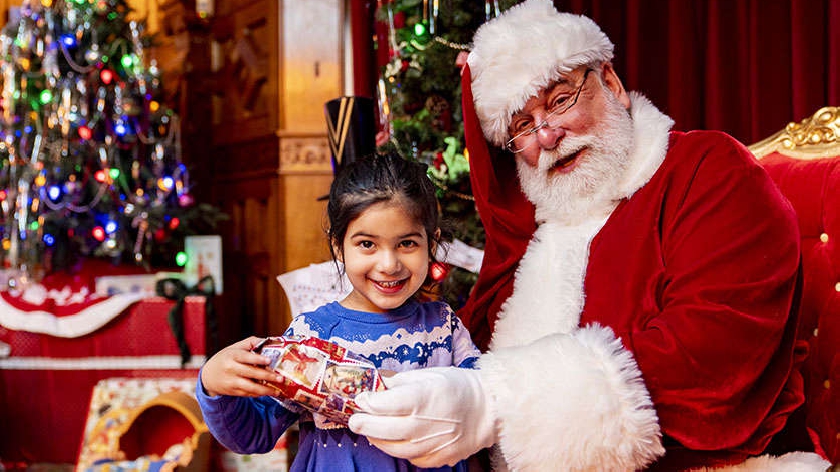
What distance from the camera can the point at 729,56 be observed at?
2465mm

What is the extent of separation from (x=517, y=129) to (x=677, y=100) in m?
1.28

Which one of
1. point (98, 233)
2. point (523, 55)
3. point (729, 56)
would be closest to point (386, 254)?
point (523, 55)

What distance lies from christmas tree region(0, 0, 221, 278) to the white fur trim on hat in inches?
128

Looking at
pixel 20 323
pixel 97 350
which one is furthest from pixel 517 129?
pixel 20 323

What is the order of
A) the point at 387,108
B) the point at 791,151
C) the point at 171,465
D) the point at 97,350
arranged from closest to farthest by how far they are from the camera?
the point at 791,151 < the point at 171,465 < the point at 387,108 < the point at 97,350

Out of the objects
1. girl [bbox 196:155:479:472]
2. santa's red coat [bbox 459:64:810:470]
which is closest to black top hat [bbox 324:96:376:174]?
girl [bbox 196:155:479:472]

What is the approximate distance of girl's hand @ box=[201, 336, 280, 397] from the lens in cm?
108

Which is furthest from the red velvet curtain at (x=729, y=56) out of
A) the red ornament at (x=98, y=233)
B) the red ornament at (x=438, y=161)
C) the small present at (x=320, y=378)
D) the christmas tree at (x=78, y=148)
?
the red ornament at (x=98, y=233)

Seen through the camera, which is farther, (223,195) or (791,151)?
(223,195)

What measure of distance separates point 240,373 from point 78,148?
147 inches

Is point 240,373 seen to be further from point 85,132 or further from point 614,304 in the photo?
point 85,132

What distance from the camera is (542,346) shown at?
1.16m

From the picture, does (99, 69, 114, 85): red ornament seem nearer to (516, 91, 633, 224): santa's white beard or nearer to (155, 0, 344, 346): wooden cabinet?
(155, 0, 344, 346): wooden cabinet

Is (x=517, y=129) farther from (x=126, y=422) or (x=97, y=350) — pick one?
(x=97, y=350)
